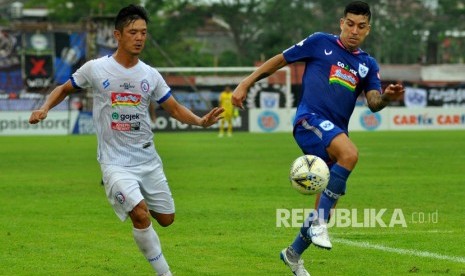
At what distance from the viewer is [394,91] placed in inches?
372

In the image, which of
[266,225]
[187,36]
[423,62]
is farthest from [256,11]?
[266,225]

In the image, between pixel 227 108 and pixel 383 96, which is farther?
pixel 227 108

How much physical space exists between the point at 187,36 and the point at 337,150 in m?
96.4

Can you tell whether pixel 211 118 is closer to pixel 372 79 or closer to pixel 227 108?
pixel 372 79

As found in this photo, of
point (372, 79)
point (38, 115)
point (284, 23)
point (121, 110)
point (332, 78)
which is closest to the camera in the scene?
point (121, 110)

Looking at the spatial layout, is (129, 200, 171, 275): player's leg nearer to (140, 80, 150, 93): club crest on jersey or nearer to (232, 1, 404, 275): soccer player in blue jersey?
(140, 80, 150, 93): club crest on jersey

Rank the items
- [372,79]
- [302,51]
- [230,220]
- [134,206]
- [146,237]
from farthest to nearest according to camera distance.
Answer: [230,220] → [302,51] → [372,79] → [146,237] → [134,206]

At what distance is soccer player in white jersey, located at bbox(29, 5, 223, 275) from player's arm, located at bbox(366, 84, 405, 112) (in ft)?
4.60

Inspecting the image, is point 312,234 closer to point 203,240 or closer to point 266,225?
point 203,240

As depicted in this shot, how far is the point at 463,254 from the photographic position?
10875mm

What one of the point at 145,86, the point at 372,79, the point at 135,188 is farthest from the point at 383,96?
the point at 135,188

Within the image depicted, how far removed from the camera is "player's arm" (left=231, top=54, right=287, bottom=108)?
999 centimetres

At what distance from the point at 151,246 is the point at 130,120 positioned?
1054 millimetres

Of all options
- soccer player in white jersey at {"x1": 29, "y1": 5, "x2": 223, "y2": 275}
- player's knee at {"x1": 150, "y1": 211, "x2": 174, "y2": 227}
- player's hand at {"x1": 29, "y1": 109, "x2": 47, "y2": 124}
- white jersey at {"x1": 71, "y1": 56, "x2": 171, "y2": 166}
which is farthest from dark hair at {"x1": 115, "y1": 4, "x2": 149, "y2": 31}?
player's knee at {"x1": 150, "y1": 211, "x2": 174, "y2": 227}
